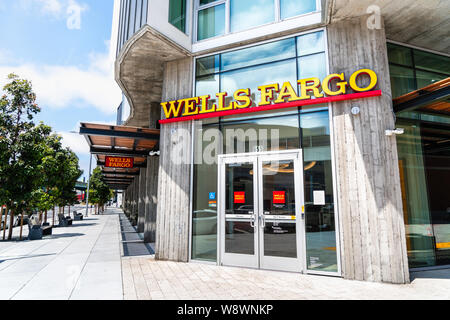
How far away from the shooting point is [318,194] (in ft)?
21.5

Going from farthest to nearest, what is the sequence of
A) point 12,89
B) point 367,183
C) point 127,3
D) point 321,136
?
point 12,89 → point 127,3 → point 321,136 → point 367,183

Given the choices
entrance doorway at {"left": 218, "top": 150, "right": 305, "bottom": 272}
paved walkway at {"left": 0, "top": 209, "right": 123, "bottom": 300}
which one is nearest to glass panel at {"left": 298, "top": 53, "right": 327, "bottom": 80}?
entrance doorway at {"left": 218, "top": 150, "right": 305, "bottom": 272}

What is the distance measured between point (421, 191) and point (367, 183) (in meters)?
2.37

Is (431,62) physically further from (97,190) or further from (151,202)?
(97,190)

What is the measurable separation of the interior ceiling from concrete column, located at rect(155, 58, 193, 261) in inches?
176

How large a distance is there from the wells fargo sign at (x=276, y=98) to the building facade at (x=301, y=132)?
3cm

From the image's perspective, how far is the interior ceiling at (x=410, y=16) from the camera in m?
6.29

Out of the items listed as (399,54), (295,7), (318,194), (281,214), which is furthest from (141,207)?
(399,54)

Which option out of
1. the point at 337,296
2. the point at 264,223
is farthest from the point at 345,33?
the point at 337,296

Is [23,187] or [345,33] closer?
[345,33]

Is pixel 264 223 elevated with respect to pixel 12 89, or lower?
lower
